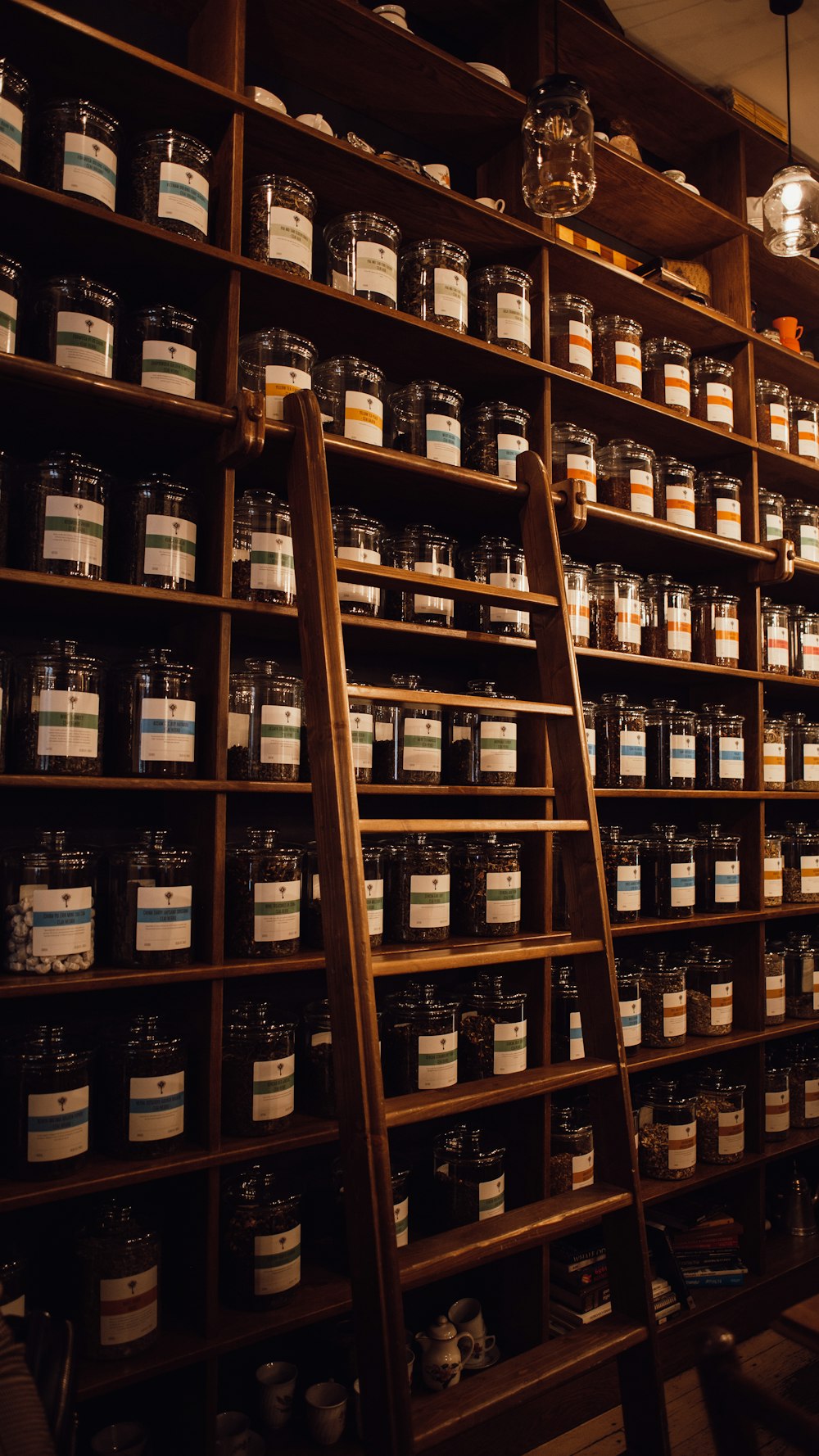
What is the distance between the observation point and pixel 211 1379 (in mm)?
1565

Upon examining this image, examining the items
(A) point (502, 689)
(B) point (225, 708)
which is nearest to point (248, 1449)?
(B) point (225, 708)

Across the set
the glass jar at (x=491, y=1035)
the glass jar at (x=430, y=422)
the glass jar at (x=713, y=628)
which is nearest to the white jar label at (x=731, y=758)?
the glass jar at (x=713, y=628)

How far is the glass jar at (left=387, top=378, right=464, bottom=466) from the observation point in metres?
1.98

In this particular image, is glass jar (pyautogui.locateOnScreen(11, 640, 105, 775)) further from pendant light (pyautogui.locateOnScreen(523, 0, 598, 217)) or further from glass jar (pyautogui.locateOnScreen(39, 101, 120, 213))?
pendant light (pyautogui.locateOnScreen(523, 0, 598, 217))

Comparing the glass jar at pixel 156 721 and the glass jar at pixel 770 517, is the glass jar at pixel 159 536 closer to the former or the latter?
the glass jar at pixel 156 721

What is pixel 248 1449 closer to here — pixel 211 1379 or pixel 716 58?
pixel 211 1379

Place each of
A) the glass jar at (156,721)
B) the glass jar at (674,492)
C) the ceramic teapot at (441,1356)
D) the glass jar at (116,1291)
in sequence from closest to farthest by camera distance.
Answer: the glass jar at (116,1291), the glass jar at (156,721), the ceramic teapot at (441,1356), the glass jar at (674,492)

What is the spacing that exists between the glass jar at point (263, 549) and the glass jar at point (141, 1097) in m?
0.78

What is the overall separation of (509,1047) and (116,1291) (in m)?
0.84

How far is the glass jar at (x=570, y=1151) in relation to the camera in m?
2.08

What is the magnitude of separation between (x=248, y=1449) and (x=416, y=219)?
241 centimetres

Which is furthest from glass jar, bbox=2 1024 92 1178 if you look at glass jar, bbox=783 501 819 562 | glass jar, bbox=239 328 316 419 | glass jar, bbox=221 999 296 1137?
glass jar, bbox=783 501 819 562

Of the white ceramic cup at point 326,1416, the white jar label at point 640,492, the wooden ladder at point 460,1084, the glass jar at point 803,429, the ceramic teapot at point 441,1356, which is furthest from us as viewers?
the glass jar at point 803,429

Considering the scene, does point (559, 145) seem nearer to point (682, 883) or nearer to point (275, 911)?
point (275, 911)
